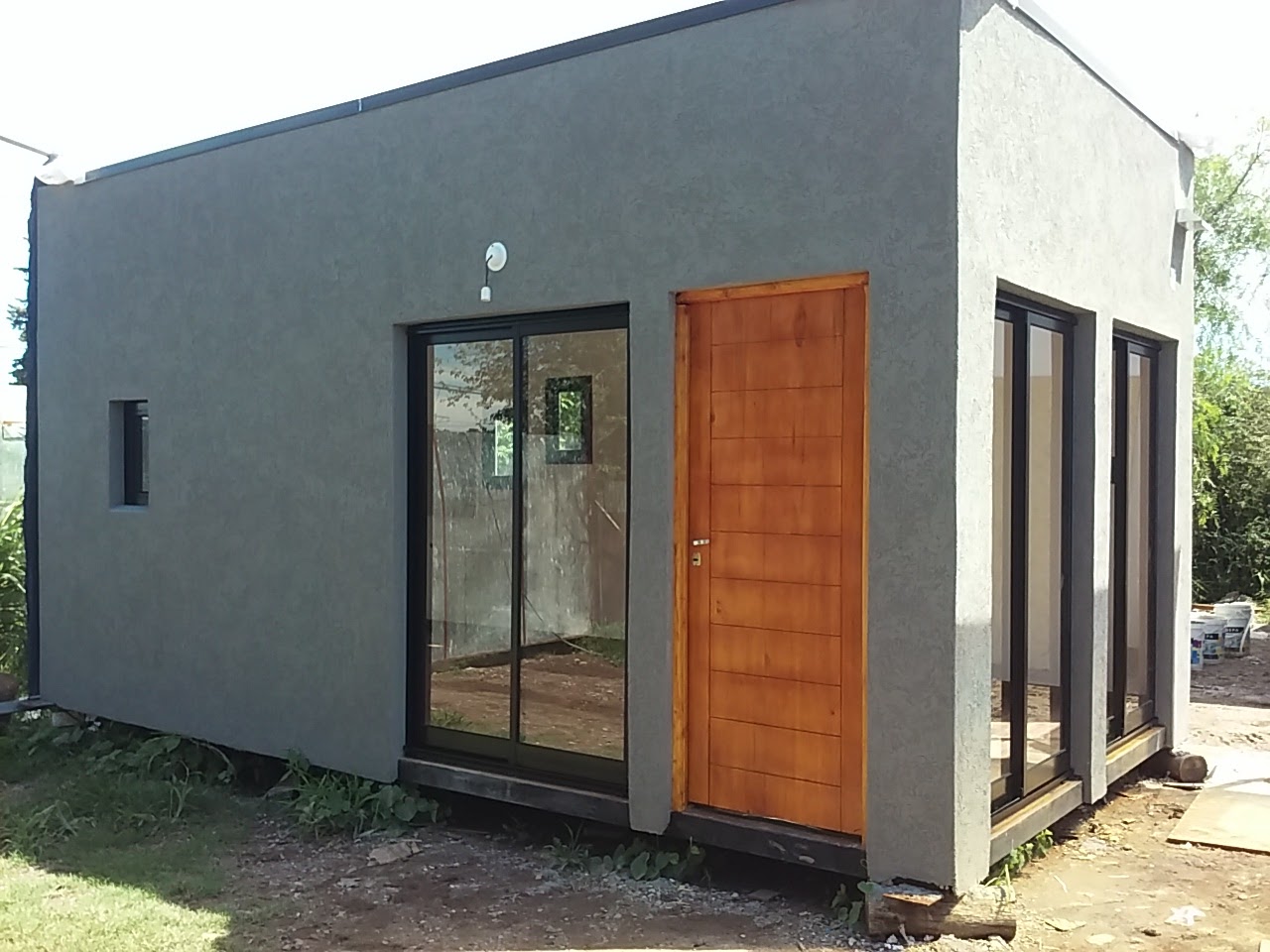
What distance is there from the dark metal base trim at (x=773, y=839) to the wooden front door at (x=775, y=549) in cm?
6

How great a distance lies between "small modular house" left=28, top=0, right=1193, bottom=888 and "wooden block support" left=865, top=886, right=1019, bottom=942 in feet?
0.34

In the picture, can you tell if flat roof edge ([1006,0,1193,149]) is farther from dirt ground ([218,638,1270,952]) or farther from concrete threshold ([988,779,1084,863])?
dirt ground ([218,638,1270,952])

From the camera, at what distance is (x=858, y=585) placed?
4.73 m

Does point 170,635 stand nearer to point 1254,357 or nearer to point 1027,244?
point 1027,244

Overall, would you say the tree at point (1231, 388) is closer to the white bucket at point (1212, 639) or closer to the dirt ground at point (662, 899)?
the white bucket at point (1212, 639)

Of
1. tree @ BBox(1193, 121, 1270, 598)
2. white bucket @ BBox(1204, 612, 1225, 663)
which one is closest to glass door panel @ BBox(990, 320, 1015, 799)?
white bucket @ BBox(1204, 612, 1225, 663)

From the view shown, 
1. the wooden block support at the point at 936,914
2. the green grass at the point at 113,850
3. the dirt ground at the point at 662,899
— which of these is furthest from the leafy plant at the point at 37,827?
the wooden block support at the point at 936,914

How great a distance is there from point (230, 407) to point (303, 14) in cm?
259

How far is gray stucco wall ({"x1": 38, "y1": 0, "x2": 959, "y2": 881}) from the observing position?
4.48 metres

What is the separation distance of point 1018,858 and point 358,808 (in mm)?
3172

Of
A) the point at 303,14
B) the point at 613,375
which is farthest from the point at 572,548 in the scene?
the point at 303,14

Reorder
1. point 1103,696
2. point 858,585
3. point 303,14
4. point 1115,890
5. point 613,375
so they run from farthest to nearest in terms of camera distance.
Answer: point 303,14
point 1103,696
point 613,375
point 1115,890
point 858,585

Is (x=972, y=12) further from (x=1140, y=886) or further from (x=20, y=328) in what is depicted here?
(x=20, y=328)

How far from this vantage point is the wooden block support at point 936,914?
4324 millimetres
